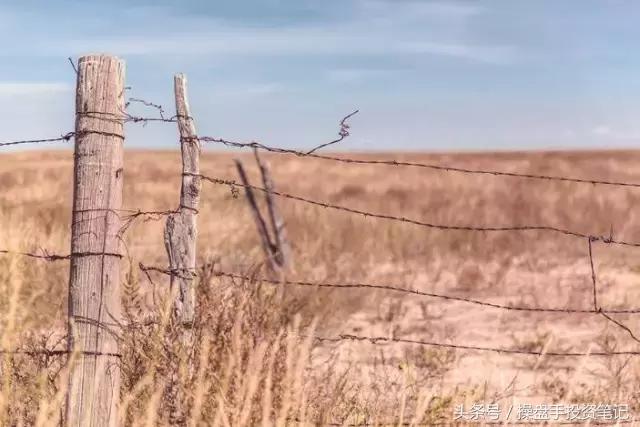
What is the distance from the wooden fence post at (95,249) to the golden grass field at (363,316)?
11cm

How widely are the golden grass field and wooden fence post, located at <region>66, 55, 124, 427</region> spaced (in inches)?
4.5

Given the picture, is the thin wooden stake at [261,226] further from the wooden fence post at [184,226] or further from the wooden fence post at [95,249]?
the wooden fence post at [95,249]

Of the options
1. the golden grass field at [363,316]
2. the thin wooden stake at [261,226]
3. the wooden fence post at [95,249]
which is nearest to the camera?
the wooden fence post at [95,249]

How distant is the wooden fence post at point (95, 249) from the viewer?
3.46 meters

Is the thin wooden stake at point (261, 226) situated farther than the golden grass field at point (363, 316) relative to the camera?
Yes

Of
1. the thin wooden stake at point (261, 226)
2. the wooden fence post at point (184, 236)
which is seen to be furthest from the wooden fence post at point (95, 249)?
the thin wooden stake at point (261, 226)

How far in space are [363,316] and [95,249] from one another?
5.37 metres

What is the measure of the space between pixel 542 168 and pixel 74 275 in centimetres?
2752

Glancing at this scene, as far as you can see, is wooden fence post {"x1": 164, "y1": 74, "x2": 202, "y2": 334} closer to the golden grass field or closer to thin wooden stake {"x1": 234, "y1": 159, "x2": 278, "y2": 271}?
the golden grass field

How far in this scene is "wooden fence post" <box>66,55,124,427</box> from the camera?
11.4 ft

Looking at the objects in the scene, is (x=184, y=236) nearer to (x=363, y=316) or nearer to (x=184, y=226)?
(x=184, y=226)

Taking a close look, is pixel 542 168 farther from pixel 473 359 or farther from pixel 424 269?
pixel 473 359

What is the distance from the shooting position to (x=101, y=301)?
11.4 feet

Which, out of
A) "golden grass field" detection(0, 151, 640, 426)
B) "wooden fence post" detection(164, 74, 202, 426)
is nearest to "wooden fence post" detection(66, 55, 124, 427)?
"golden grass field" detection(0, 151, 640, 426)
